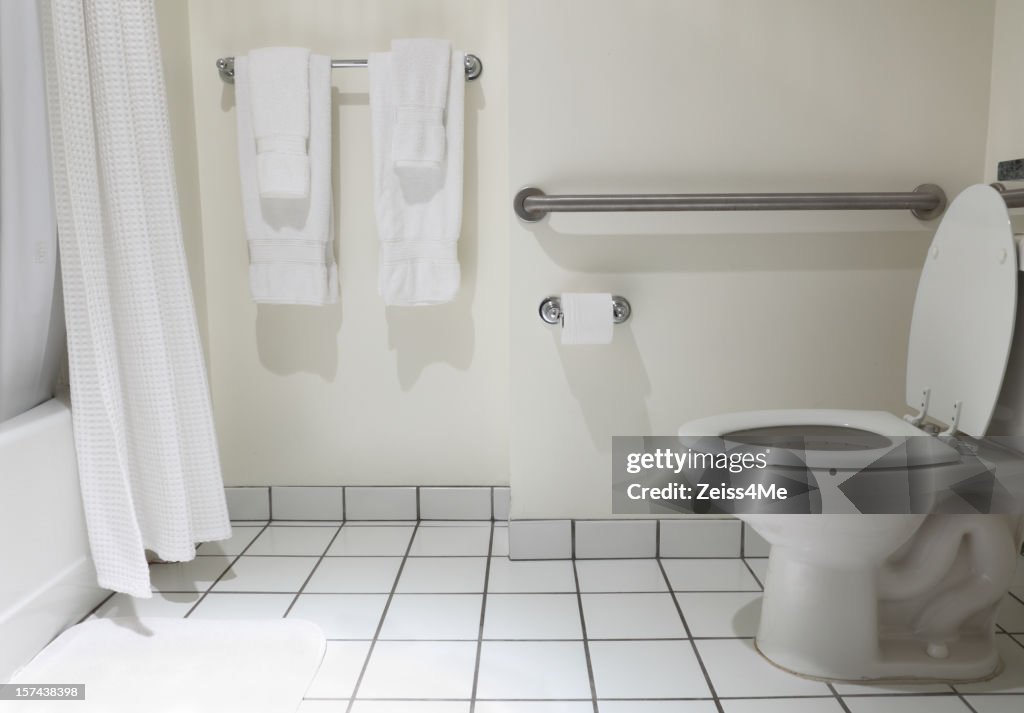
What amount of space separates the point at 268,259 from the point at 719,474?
1.21 m

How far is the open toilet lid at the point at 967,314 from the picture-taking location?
1405 millimetres

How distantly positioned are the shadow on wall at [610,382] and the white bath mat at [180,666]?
751 mm

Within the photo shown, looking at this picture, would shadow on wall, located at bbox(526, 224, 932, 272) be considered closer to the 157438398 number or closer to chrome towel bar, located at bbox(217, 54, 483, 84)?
chrome towel bar, located at bbox(217, 54, 483, 84)

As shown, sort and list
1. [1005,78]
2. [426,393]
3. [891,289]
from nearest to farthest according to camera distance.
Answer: [1005,78]
[891,289]
[426,393]

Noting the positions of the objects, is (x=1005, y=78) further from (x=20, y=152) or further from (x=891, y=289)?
(x=20, y=152)

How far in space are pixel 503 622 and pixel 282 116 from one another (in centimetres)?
123

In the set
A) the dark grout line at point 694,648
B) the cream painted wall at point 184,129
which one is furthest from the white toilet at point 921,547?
the cream painted wall at point 184,129

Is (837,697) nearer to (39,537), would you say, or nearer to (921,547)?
(921,547)

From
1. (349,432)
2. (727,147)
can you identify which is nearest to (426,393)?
(349,432)

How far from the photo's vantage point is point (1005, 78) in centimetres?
176

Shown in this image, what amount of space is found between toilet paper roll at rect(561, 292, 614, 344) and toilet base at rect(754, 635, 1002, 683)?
0.71 metres

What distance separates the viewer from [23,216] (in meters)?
1.55

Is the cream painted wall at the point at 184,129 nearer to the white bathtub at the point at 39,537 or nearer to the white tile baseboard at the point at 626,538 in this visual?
the white bathtub at the point at 39,537

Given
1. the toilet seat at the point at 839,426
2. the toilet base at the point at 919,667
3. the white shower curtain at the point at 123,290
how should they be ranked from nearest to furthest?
the toilet seat at the point at 839,426 < the toilet base at the point at 919,667 < the white shower curtain at the point at 123,290
